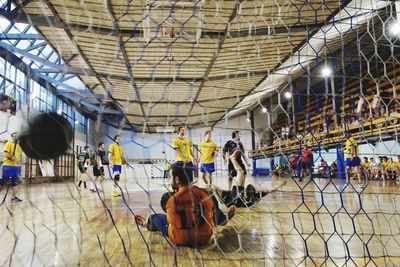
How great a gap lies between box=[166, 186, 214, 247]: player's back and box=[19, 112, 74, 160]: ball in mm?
743

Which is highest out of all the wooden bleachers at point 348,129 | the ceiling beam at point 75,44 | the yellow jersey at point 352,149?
the ceiling beam at point 75,44

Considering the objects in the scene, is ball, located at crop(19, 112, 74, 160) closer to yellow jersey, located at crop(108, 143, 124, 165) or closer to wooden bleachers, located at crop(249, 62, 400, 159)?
wooden bleachers, located at crop(249, 62, 400, 159)

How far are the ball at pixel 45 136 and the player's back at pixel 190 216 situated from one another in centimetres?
74

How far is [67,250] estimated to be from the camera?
6.37 feet

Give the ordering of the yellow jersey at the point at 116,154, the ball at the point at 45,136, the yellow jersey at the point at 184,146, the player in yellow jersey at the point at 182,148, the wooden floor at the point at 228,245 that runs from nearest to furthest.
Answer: the ball at the point at 45,136 < the wooden floor at the point at 228,245 < the player in yellow jersey at the point at 182,148 < the yellow jersey at the point at 184,146 < the yellow jersey at the point at 116,154

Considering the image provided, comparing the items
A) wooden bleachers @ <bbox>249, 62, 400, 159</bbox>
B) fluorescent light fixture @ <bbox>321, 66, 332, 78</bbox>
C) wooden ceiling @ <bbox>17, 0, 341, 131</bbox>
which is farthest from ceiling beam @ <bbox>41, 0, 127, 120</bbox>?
wooden bleachers @ <bbox>249, 62, 400, 159</bbox>

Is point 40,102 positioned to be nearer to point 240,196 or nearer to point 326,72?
point 240,196

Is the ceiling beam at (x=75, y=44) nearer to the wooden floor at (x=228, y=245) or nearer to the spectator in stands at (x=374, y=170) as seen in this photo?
the wooden floor at (x=228, y=245)

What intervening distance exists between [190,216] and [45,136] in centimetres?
96

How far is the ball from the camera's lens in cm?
153

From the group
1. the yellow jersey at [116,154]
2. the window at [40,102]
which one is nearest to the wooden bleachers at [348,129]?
the yellow jersey at [116,154]

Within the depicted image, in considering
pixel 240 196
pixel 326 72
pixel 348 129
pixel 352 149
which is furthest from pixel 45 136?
pixel 348 129

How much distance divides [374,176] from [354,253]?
8718 millimetres

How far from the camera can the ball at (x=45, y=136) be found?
153 centimetres
